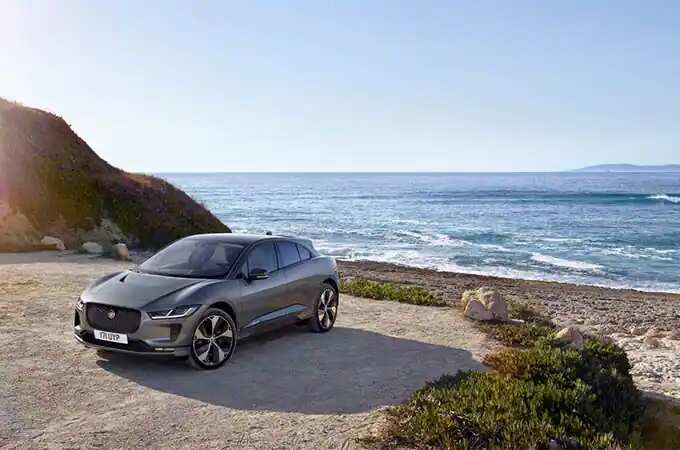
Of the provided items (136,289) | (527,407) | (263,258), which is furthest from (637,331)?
(136,289)

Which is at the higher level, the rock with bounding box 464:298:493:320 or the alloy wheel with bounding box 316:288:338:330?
the alloy wheel with bounding box 316:288:338:330

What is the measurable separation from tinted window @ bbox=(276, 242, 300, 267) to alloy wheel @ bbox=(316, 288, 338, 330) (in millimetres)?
925

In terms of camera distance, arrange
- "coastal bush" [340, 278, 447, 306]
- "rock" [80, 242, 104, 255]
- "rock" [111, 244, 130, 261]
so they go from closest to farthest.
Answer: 1. "coastal bush" [340, 278, 447, 306]
2. "rock" [111, 244, 130, 261]
3. "rock" [80, 242, 104, 255]

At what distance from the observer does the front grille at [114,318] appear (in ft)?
26.2

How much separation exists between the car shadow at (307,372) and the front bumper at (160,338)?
0.36 meters

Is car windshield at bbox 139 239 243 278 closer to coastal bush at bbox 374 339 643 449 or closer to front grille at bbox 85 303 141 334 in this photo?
front grille at bbox 85 303 141 334

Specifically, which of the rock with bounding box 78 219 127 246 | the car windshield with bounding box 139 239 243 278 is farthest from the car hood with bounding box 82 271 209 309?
the rock with bounding box 78 219 127 246

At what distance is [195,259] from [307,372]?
7.73 feet

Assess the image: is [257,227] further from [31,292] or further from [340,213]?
[31,292]

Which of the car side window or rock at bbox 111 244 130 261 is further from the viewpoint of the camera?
rock at bbox 111 244 130 261

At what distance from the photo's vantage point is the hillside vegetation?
2414 cm

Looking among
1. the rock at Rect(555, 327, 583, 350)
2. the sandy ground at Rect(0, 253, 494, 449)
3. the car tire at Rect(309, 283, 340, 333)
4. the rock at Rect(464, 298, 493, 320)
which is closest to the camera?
the sandy ground at Rect(0, 253, 494, 449)

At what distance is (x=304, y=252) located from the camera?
35.1 ft

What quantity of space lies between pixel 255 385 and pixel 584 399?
3922 mm
